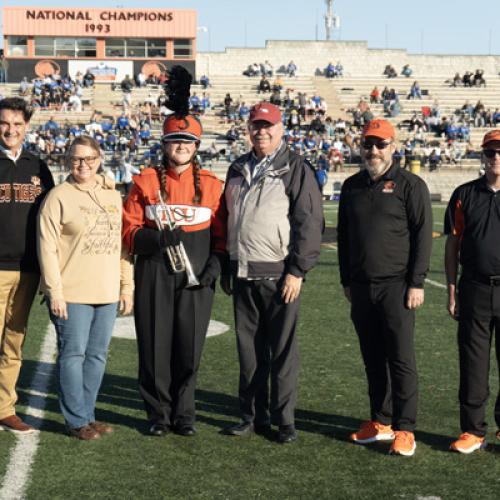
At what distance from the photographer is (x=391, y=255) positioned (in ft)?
17.3

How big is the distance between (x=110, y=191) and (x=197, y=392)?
182cm

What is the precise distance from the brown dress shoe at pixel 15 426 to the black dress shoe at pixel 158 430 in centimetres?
72

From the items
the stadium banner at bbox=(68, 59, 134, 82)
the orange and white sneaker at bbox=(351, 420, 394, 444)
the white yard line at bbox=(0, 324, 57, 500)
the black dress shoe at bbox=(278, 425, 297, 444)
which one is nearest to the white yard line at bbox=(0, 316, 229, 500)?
the white yard line at bbox=(0, 324, 57, 500)

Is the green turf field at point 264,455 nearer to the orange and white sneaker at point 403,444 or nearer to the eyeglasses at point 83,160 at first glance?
the orange and white sneaker at point 403,444

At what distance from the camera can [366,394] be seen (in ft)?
21.6

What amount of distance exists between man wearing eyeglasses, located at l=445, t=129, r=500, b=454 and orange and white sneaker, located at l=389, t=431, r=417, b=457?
24cm

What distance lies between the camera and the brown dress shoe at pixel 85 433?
5445 millimetres

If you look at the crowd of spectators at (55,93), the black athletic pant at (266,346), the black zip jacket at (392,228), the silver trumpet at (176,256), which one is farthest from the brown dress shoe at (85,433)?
the crowd of spectators at (55,93)

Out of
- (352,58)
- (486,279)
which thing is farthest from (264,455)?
(352,58)

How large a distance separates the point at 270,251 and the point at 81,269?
1.06 metres

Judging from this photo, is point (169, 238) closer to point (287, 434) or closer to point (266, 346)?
point (266, 346)

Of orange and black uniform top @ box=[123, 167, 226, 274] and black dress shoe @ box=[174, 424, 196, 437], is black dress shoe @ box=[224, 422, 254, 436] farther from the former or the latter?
orange and black uniform top @ box=[123, 167, 226, 274]

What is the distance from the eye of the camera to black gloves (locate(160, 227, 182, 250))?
538 centimetres

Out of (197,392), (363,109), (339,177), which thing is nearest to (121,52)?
(363,109)
